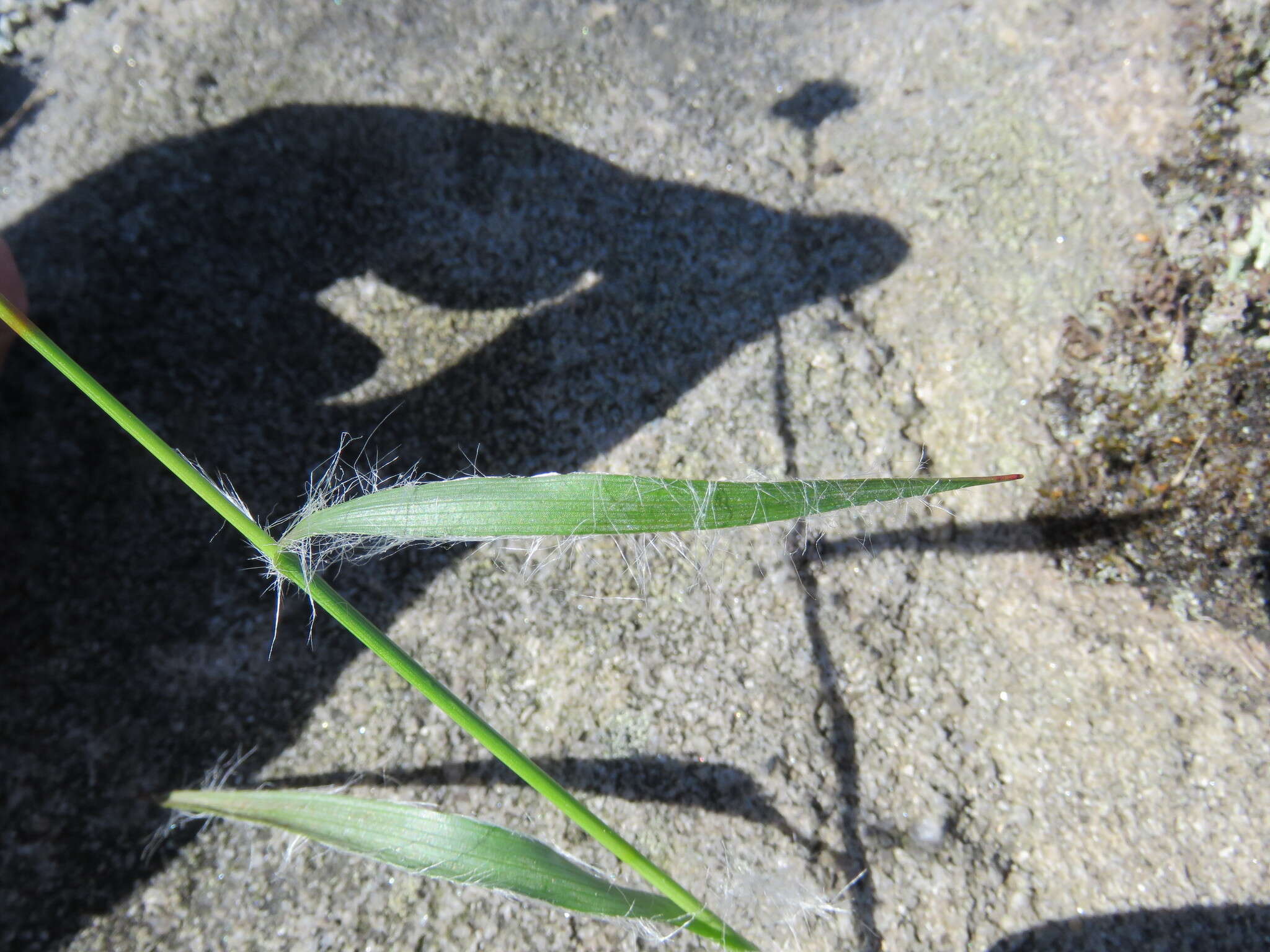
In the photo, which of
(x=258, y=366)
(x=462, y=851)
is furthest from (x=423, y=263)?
(x=462, y=851)

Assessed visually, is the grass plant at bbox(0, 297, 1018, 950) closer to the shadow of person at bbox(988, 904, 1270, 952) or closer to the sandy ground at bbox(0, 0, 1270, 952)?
the sandy ground at bbox(0, 0, 1270, 952)

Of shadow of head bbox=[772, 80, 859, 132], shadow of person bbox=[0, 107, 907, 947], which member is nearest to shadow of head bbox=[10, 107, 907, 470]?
shadow of person bbox=[0, 107, 907, 947]

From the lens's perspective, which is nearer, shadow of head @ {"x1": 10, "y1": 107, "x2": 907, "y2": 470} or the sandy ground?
the sandy ground

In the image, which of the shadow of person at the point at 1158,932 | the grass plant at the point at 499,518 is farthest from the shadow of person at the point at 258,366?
the shadow of person at the point at 1158,932

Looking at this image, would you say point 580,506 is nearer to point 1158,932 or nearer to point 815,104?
point 1158,932

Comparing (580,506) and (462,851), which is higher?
(580,506)

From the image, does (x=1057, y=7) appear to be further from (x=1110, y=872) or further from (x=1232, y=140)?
(x=1110, y=872)

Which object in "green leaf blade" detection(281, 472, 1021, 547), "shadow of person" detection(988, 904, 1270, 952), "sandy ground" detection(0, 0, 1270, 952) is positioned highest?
"green leaf blade" detection(281, 472, 1021, 547)

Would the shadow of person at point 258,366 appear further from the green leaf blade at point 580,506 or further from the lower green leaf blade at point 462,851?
the green leaf blade at point 580,506
